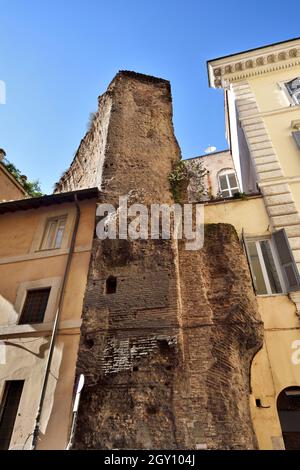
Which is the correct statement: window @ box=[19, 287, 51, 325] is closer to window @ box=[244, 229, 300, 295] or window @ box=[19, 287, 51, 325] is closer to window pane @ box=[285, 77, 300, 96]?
window @ box=[244, 229, 300, 295]

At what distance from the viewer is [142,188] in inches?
293

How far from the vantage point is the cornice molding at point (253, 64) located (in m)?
12.3

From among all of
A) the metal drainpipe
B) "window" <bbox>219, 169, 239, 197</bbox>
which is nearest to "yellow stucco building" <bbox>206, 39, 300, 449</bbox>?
"window" <bbox>219, 169, 239, 197</bbox>

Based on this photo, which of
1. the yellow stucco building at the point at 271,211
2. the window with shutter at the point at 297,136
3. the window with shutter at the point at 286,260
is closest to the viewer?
the yellow stucco building at the point at 271,211

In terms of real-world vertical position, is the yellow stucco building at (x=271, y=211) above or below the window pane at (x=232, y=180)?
below

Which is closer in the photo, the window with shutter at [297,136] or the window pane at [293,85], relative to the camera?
the window with shutter at [297,136]

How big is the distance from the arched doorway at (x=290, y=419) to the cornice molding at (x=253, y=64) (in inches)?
451

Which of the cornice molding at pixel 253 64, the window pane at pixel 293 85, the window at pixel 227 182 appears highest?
the cornice molding at pixel 253 64

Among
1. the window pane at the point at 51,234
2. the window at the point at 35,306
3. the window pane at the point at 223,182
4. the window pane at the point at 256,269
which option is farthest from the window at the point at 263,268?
the window pane at the point at 223,182

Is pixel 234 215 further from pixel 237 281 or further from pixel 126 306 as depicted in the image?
pixel 126 306

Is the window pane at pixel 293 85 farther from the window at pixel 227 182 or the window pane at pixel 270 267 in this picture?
the window pane at pixel 270 267

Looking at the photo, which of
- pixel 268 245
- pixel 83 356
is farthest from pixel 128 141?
pixel 83 356

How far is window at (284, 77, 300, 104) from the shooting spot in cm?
1081

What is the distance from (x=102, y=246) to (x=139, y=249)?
83 cm
